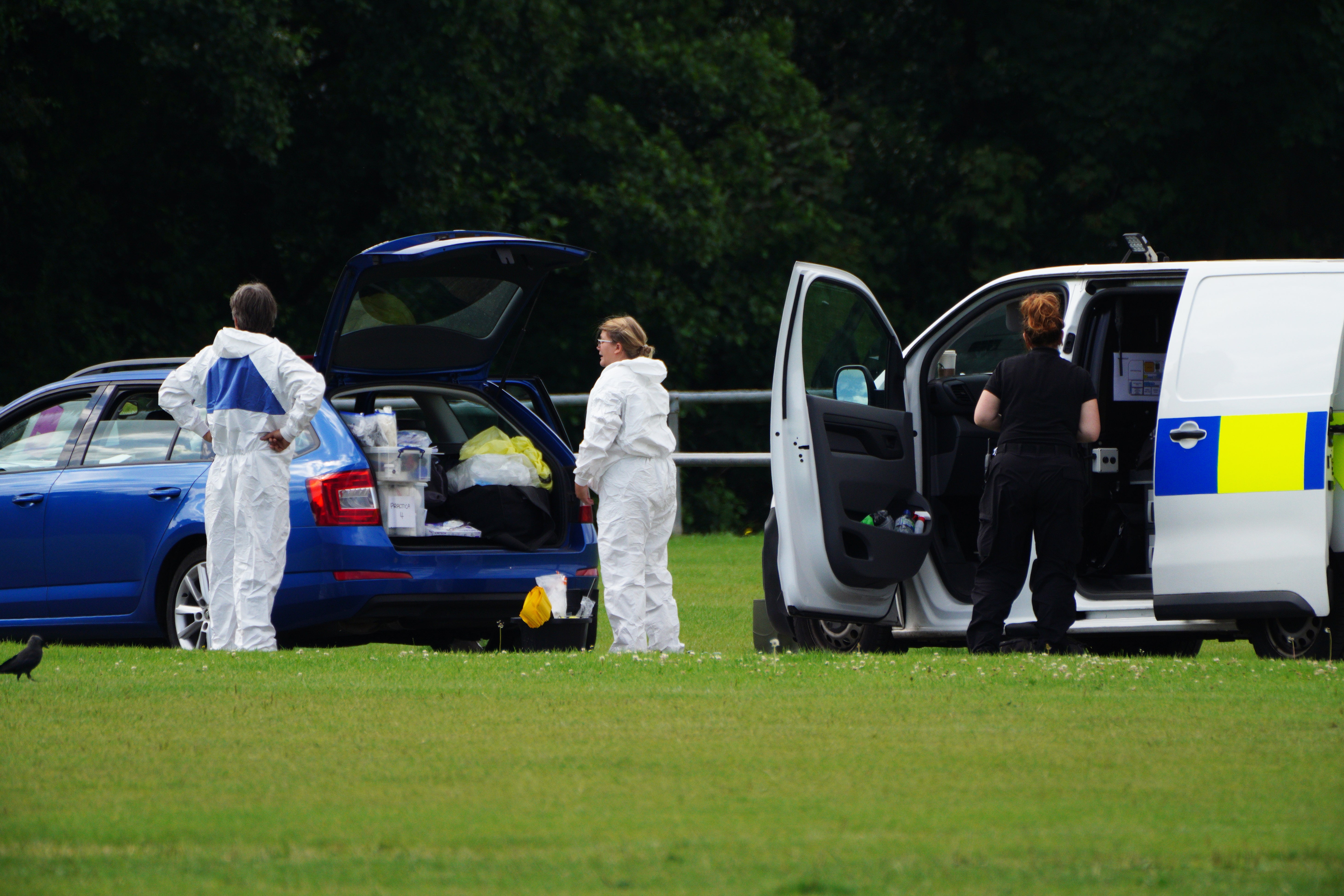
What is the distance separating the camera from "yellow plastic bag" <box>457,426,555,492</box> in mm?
10055

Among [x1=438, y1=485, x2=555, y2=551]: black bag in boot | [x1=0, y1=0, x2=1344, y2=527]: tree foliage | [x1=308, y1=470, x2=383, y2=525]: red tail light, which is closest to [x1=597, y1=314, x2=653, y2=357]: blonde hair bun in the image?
[x1=438, y1=485, x2=555, y2=551]: black bag in boot

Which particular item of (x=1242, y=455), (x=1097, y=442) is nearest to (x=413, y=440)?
(x=1097, y=442)

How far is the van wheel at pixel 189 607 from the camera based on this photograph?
9.61 metres

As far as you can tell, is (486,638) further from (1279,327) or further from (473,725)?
(1279,327)

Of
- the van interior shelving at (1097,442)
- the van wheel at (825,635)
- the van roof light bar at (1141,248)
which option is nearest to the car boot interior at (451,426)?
the van wheel at (825,635)

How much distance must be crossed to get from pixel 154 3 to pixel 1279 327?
15038 mm

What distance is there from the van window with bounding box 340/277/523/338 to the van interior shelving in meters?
2.40

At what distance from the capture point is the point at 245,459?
30.0 ft

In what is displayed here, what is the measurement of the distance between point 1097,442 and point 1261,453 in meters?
1.41

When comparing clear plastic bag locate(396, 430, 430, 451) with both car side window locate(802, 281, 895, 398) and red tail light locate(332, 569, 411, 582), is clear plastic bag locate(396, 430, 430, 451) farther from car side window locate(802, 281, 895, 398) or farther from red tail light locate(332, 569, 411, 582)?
car side window locate(802, 281, 895, 398)

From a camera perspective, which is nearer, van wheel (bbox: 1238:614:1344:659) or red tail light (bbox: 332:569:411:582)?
van wheel (bbox: 1238:614:1344:659)

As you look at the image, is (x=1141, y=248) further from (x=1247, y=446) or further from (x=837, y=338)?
(x=837, y=338)

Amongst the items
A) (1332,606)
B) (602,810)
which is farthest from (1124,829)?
(1332,606)

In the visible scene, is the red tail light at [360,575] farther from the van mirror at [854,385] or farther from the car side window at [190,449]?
the van mirror at [854,385]
